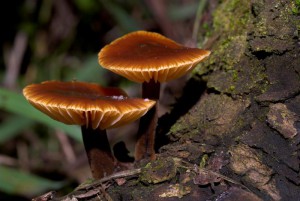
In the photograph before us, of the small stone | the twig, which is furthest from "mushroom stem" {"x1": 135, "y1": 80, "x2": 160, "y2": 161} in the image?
the small stone

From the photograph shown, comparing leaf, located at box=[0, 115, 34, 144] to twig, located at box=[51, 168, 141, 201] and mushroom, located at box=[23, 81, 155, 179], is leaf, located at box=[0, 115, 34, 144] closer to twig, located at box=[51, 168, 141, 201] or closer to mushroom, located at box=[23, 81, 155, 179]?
mushroom, located at box=[23, 81, 155, 179]

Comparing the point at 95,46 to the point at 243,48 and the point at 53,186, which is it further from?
the point at 243,48

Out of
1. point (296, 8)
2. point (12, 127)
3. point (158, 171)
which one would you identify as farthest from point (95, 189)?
point (12, 127)

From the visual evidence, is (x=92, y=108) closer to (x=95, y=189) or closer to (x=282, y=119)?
(x=95, y=189)

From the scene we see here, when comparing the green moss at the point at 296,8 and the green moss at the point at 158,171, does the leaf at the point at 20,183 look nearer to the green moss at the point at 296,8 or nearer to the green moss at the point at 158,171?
Result: the green moss at the point at 158,171

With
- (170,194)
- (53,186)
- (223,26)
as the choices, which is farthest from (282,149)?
(53,186)
